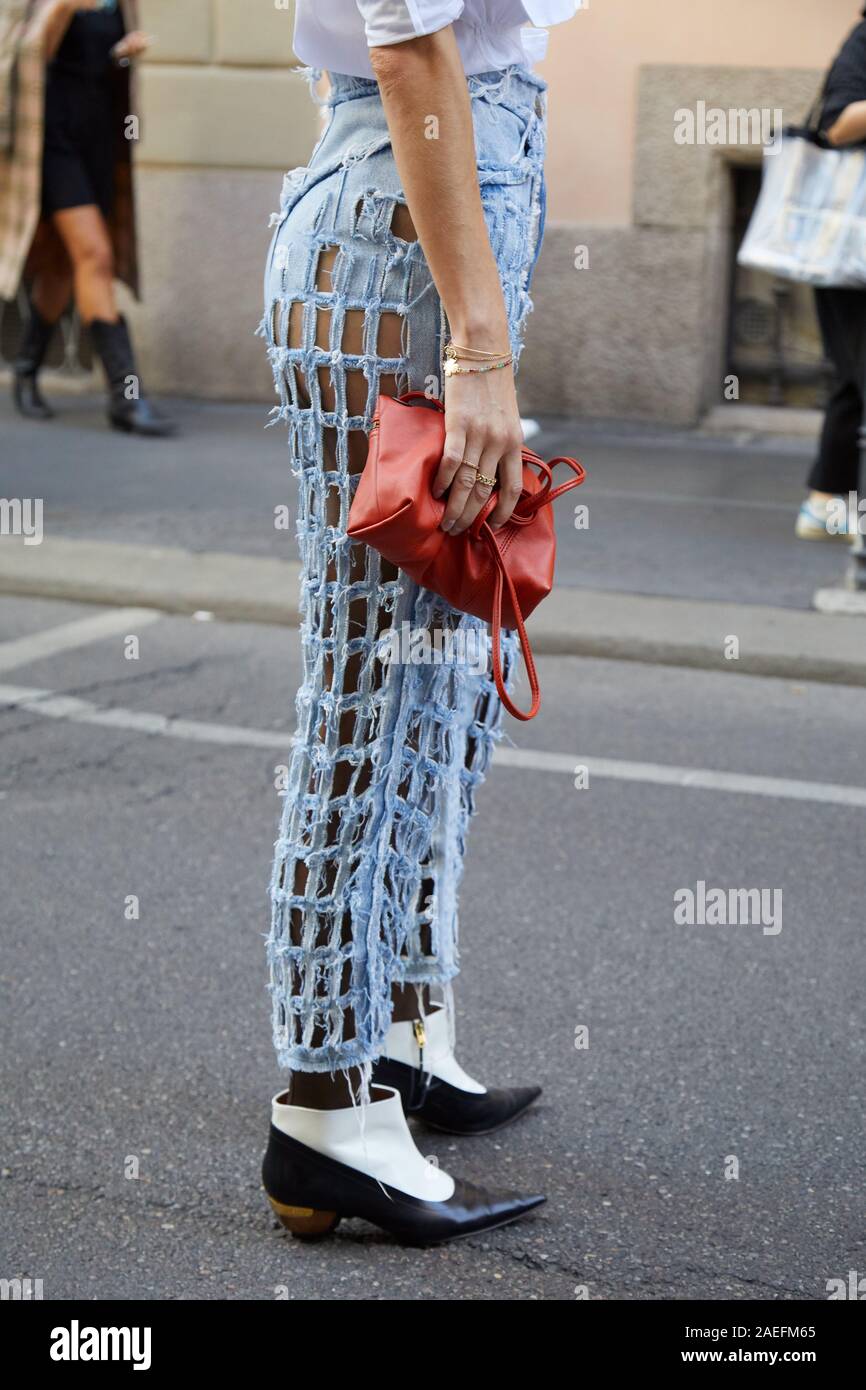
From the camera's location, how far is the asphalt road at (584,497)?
20.6 ft

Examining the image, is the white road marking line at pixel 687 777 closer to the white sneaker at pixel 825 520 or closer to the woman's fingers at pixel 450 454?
the white sneaker at pixel 825 520

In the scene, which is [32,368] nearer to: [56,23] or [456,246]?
[56,23]

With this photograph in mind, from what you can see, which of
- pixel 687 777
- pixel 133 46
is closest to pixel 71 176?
pixel 133 46

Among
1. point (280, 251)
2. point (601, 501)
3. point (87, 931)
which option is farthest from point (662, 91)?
point (280, 251)

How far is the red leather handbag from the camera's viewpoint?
77.6 inches

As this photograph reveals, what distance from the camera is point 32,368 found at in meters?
8.95

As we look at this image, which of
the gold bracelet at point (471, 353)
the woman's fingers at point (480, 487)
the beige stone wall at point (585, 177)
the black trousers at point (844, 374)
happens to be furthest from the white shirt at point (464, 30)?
the beige stone wall at point (585, 177)

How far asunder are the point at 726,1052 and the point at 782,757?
5.60 feet

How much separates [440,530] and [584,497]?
5.46 meters

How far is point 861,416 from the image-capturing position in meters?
6.29

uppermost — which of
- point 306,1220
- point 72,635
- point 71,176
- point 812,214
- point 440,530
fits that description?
point 71,176

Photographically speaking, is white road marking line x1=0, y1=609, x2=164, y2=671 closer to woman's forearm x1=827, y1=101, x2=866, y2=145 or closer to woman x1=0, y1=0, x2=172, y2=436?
woman x1=0, y1=0, x2=172, y2=436

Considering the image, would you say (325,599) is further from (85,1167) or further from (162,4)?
(162,4)

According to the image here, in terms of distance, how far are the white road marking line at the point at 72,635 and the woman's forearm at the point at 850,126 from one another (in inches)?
111
